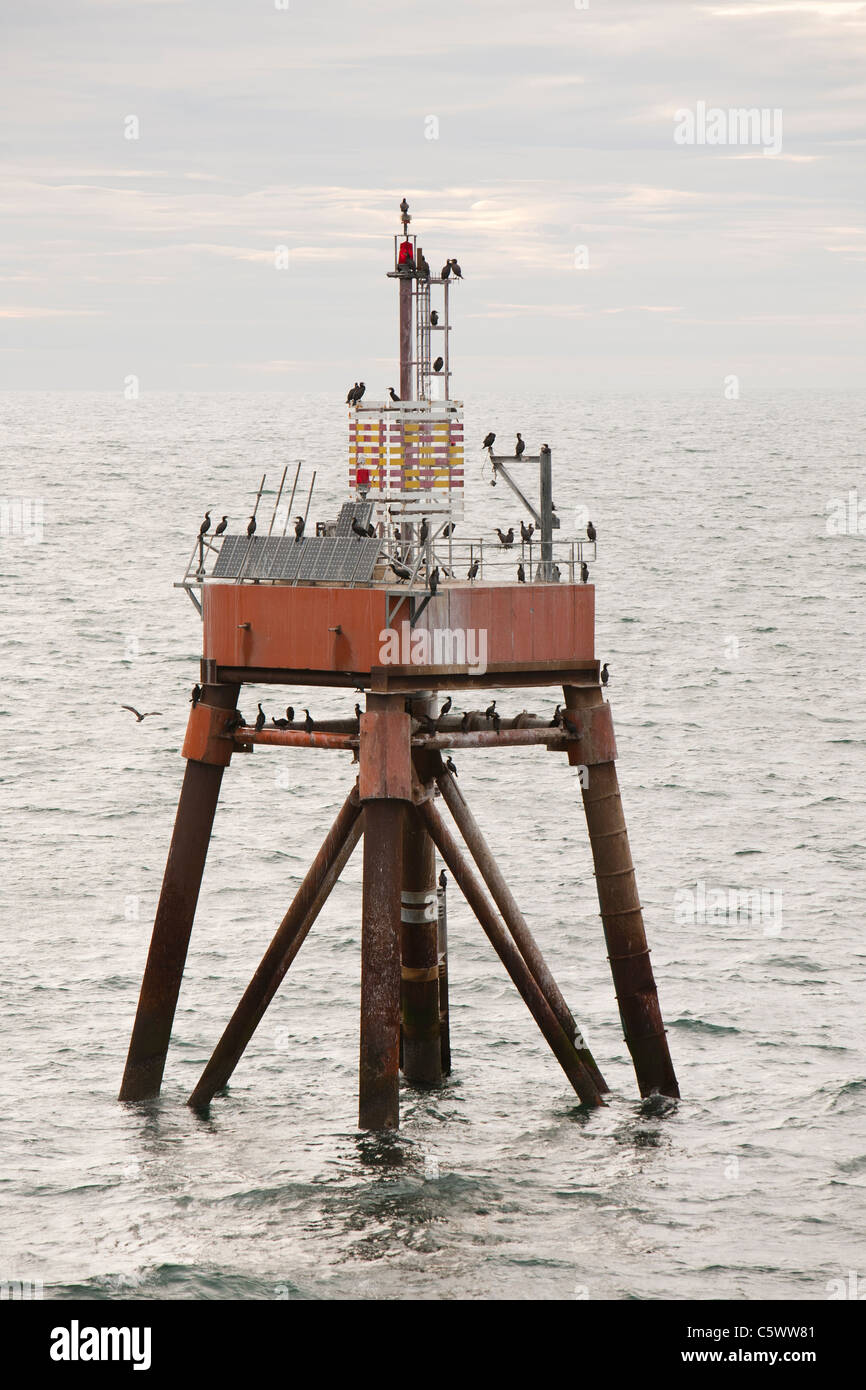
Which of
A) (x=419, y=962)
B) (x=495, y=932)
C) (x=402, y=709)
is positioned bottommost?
(x=419, y=962)

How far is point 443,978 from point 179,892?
5104 mm

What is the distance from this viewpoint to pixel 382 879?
27016mm

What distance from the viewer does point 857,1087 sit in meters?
33.0

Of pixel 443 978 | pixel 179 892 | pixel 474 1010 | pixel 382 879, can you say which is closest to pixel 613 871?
pixel 382 879

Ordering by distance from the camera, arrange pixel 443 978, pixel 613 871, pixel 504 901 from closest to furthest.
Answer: pixel 613 871 → pixel 504 901 → pixel 443 978

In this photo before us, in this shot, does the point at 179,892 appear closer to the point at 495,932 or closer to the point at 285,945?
the point at 285,945

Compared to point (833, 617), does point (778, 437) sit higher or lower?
higher

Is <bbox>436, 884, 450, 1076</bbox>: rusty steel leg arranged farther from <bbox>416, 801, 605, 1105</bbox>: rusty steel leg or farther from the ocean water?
<bbox>416, 801, 605, 1105</bbox>: rusty steel leg

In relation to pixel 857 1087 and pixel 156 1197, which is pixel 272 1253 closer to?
pixel 156 1197

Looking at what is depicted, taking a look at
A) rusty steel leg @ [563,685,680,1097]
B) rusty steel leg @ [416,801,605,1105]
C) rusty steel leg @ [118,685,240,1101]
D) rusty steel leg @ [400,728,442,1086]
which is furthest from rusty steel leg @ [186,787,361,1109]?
rusty steel leg @ [563,685,680,1097]

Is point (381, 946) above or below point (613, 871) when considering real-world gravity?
below

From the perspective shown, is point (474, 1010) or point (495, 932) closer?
point (495, 932)
